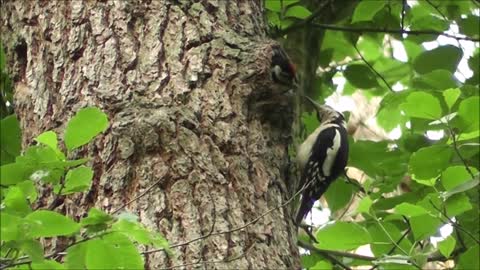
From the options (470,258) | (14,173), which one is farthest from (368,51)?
(14,173)

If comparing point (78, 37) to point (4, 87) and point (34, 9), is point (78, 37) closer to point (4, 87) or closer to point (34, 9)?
point (34, 9)

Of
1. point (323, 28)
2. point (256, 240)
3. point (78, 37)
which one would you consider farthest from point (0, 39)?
point (323, 28)

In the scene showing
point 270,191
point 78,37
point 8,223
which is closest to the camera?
point 8,223

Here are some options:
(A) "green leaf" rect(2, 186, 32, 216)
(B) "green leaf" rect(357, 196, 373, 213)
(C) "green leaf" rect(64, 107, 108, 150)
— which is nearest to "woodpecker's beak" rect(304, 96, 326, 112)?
(B) "green leaf" rect(357, 196, 373, 213)

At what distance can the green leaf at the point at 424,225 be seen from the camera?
2.68 meters

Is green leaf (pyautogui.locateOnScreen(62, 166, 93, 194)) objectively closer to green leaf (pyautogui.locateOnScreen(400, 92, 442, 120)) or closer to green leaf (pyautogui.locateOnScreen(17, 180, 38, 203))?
green leaf (pyautogui.locateOnScreen(17, 180, 38, 203))

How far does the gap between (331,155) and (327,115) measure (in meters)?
0.31

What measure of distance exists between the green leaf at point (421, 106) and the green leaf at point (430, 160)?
9.0 inches

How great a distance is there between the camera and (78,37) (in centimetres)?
236

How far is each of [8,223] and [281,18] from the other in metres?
2.10

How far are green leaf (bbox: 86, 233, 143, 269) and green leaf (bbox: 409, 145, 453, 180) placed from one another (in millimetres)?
1494

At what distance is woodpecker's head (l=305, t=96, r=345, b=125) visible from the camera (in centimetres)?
386

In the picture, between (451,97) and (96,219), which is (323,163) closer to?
(451,97)

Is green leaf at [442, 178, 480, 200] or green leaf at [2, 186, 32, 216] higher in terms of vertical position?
green leaf at [442, 178, 480, 200]
